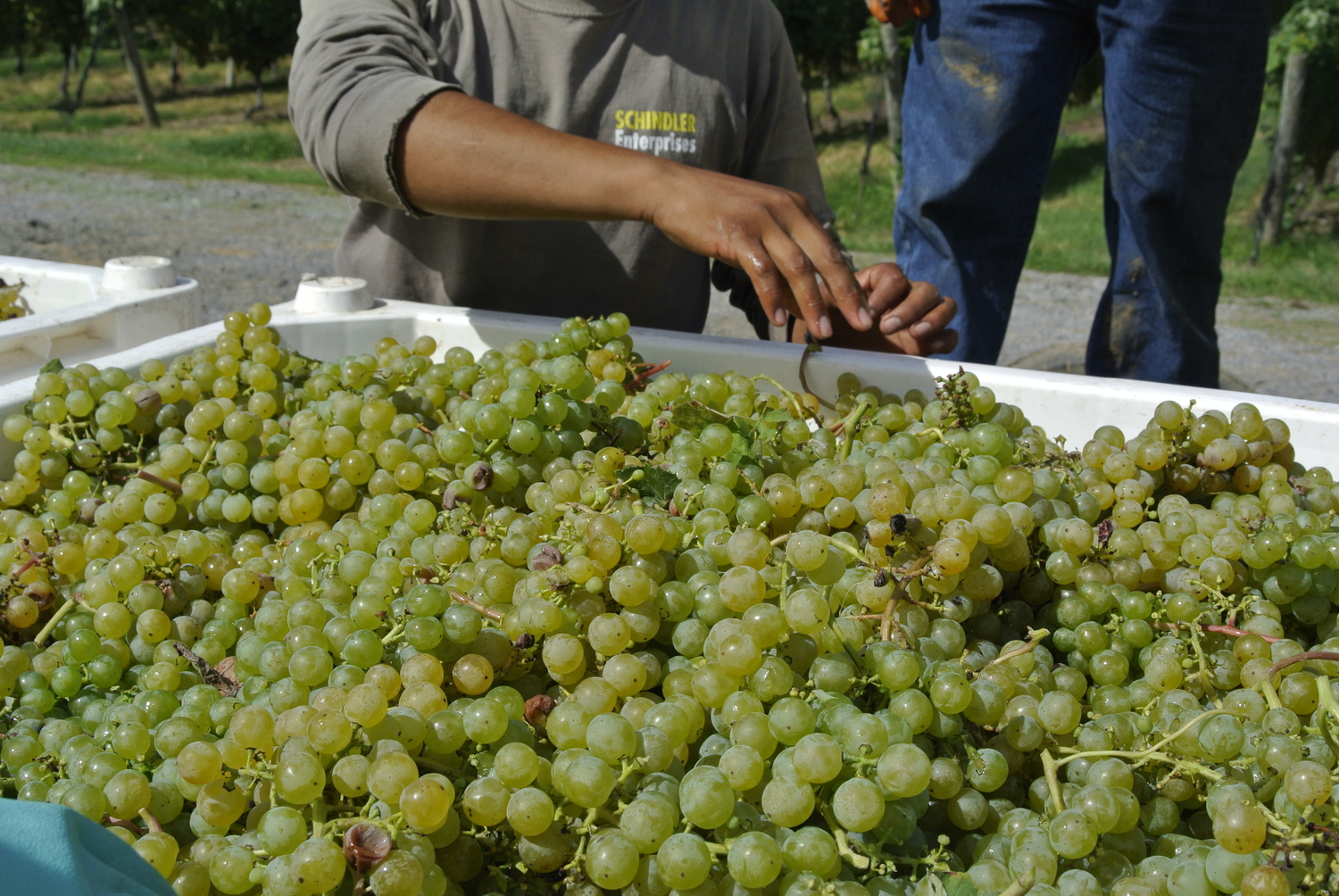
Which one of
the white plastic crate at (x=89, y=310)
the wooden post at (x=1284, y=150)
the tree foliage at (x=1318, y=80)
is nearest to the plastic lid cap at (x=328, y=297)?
the white plastic crate at (x=89, y=310)

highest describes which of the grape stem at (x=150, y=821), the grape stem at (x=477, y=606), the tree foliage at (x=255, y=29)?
the tree foliage at (x=255, y=29)

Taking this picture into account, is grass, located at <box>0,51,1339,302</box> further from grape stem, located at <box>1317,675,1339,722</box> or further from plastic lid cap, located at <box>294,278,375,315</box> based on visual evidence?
grape stem, located at <box>1317,675,1339,722</box>

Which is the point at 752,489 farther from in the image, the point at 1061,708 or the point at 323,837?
the point at 323,837

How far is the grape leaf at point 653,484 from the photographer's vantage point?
0.98 meters

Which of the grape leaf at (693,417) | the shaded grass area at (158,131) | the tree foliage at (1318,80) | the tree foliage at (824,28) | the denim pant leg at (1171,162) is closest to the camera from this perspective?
the grape leaf at (693,417)

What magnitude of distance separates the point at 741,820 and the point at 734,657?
11 centimetres

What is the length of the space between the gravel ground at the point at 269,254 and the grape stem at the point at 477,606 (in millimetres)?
3299

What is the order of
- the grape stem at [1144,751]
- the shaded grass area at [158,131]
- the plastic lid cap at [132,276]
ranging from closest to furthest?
1. the grape stem at [1144,751]
2. the plastic lid cap at [132,276]
3. the shaded grass area at [158,131]

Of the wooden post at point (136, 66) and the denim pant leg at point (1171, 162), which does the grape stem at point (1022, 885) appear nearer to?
the denim pant leg at point (1171, 162)

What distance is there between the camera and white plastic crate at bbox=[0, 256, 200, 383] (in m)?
1.54

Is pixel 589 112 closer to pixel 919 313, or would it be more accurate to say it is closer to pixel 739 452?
pixel 919 313

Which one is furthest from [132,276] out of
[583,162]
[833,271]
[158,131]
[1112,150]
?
[158,131]

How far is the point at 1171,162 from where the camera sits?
2295mm

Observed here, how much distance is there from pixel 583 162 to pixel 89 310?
90 cm
